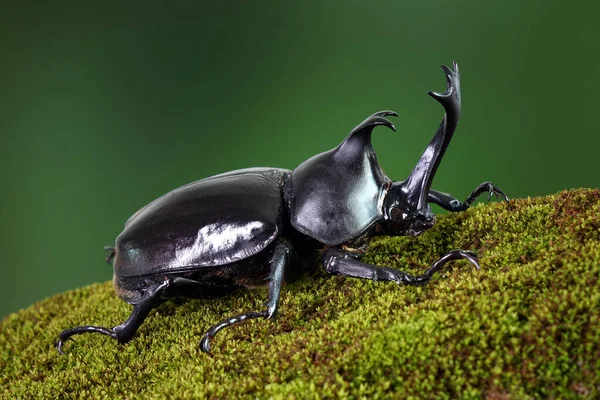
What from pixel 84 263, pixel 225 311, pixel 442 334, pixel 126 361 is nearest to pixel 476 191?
pixel 442 334

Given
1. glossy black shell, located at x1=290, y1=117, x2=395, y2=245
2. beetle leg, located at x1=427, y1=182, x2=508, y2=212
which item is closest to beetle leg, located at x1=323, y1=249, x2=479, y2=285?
glossy black shell, located at x1=290, y1=117, x2=395, y2=245

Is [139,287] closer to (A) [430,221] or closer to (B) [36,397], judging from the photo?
(B) [36,397]

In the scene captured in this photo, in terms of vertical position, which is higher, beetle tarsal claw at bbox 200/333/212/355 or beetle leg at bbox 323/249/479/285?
beetle leg at bbox 323/249/479/285

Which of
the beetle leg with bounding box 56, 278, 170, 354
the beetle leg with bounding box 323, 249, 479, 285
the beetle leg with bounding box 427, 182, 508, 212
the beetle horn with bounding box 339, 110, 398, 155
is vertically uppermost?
the beetle horn with bounding box 339, 110, 398, 155

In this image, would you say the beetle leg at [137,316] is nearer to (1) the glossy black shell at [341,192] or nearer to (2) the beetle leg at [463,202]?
(1) the glossy black shell at [341,192]

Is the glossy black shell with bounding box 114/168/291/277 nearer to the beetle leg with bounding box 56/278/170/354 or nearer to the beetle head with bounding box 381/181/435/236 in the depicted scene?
the beetle leg with bounding box 56/278/170/354

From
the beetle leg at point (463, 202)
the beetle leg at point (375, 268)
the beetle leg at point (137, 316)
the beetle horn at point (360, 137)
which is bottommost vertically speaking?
the beetle leg at point (137, 316)

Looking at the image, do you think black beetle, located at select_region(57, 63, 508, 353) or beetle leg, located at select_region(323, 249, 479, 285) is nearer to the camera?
beetle leg, located at select_region(323, 249, 479, 285)

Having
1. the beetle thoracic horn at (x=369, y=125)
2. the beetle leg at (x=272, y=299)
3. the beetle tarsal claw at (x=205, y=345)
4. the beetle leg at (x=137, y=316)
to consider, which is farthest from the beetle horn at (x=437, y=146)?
the beetle leg at (x=137, y=316)
